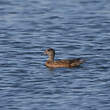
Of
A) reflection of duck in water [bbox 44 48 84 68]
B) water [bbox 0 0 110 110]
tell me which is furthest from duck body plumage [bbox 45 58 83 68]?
water [bbox 0 0 110 110]

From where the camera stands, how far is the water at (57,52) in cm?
2220

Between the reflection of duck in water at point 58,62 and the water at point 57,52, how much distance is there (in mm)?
206

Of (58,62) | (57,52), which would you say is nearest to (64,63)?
(58,62)

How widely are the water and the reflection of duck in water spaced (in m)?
0.21

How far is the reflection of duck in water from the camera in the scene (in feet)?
87.6

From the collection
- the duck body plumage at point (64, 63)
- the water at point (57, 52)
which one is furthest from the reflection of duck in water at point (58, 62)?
the water at point (57, 52)

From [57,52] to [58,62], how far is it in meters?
2.02

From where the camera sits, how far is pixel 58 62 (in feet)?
88.6

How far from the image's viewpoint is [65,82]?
24406 millimetres

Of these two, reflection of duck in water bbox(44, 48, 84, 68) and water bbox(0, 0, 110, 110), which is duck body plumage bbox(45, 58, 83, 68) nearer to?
reflection of duck in water bbox(44, 48, 84, 68)

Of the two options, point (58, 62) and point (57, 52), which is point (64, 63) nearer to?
point (58, 62)

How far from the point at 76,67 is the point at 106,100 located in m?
5.25

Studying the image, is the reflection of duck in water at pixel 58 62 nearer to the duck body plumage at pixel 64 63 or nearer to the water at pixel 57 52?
the duck body plumage at pixel 64 63

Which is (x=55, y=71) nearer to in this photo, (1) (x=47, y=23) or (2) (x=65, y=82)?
(2) (x=65, y=82)
